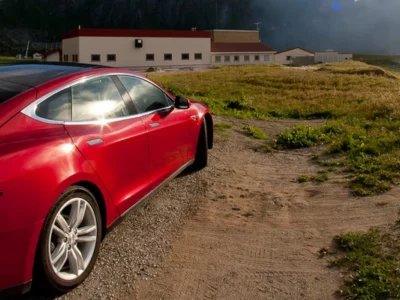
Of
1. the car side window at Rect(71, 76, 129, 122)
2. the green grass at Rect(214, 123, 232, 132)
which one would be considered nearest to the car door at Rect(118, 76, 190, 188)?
the car side window at Rect(71, 76, 129, 122)

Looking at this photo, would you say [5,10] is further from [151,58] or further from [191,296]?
[191,296]

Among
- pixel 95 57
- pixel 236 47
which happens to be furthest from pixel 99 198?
pixel 236 47

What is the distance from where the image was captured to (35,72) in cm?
413

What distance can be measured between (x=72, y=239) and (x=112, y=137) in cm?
95

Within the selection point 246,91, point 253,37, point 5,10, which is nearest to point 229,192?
point 246,91

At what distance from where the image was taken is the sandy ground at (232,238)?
352 cm

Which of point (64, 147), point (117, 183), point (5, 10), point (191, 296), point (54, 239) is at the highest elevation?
point (5, 10)

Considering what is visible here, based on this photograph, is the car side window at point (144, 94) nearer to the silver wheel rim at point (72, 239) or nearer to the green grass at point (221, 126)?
the silver wheel rim at point (72, 239)

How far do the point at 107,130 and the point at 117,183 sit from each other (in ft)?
1.47

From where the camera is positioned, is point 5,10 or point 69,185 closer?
point 69,185

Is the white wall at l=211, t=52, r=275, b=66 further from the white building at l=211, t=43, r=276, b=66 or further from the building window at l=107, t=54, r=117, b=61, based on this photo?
the building window at l=107, t=54, r=117, b=61

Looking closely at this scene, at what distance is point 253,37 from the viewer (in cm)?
9788

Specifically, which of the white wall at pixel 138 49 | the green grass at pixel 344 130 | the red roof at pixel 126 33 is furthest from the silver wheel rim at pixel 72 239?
the red roof at pixel 126 33

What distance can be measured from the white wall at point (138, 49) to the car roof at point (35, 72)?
2190 inches
